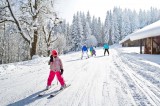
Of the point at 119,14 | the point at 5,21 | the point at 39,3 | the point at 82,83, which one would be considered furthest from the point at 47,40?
the point at 119,14

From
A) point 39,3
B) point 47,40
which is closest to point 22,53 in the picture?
point 47,40

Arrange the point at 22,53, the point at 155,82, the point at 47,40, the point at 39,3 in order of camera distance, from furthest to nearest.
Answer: the point at 22,53
the point at 47,40
the point at 39,3
the point at 155,82

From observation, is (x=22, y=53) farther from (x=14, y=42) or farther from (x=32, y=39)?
(x=32, y=39)

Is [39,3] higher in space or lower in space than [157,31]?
higher

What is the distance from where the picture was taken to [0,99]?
25.6ft

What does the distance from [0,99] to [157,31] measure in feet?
67.1

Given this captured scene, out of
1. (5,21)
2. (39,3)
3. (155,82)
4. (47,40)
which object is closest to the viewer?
(155,82)

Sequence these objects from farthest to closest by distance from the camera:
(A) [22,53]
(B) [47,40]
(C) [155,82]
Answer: (A) [22,53] < (B) [47,40] < (C) [155,82]

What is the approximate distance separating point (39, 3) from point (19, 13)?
3615mm

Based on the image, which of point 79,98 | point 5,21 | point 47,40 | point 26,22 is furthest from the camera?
point 47,40

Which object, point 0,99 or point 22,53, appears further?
point 22,53

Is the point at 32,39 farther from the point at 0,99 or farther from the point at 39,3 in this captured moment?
the point at 0,99

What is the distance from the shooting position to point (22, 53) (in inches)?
3312

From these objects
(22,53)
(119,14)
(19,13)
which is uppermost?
(119,14)
